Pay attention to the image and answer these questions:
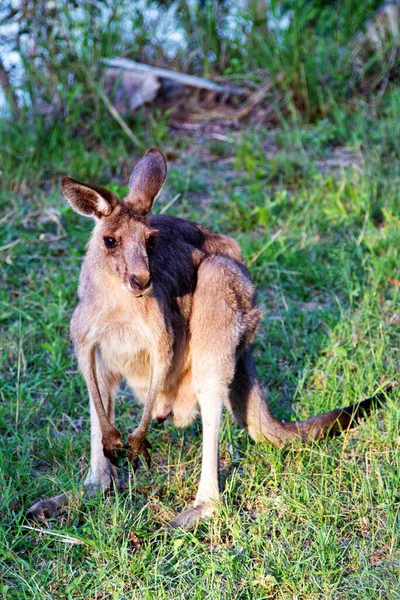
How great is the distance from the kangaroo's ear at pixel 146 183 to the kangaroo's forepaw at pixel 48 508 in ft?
3.89

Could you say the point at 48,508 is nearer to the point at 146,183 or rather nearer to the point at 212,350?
the point at 212,350

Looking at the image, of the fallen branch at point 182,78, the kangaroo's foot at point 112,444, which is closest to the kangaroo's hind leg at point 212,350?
the kangaroo's foot at point 112,444

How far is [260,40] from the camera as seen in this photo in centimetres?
661

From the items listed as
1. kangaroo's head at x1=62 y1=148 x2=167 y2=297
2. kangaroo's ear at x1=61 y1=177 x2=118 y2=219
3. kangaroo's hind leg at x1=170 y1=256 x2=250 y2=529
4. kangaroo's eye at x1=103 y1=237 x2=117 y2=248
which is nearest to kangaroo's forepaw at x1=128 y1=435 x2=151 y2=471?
kangaroo's hind leg at x1=170 y1=256 x2=250 y2=529

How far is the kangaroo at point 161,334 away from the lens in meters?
3.08

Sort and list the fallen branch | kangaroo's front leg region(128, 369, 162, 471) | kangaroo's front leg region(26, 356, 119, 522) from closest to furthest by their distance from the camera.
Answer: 1. kangaroo's front leg region(128, 369, 162, 471)
2. kangaroo's front leg region(26, 356, 119, 522)
3. the fallen branch

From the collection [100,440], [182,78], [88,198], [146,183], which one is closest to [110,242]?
[88,198]

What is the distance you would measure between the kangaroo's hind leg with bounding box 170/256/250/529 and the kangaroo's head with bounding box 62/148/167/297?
426mm

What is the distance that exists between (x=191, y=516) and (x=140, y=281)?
95 centimetres

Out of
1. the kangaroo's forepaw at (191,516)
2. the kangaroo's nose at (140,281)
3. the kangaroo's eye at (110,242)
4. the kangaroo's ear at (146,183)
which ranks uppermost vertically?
the kangaroo's ear at (146,183)

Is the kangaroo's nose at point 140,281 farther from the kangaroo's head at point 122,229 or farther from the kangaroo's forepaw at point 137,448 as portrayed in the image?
the kangaroo's forepaw at point 137,448

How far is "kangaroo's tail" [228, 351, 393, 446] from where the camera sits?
3.39m

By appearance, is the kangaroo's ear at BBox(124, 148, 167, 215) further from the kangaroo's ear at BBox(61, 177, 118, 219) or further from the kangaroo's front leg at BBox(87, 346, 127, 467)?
the kangaroo's front leg at BBox(87, 346, 127, 467)

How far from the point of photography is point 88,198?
10.0 ft
